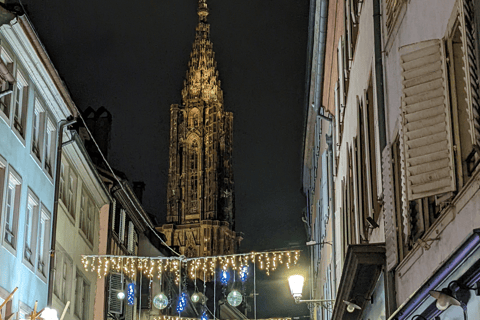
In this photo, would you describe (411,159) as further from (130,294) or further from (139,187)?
(139,187)

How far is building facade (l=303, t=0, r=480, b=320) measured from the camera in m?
6.54

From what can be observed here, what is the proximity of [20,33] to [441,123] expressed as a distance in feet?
48.1

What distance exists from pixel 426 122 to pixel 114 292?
27.5m

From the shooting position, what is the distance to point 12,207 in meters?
20.2

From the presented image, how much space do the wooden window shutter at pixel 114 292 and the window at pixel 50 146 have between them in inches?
355

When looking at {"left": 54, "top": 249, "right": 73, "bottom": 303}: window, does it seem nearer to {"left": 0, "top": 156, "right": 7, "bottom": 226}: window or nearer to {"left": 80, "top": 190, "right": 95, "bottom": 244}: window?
{"left": 80, "top": 190, "right": 95, "bottom": 244}: window

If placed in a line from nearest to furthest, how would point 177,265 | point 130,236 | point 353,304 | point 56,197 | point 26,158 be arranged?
point 353,304 → point 26,158 → point 56,197 → point 177,265 → point 130,236

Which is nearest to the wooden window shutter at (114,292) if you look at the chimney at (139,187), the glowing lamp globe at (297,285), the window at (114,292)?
the window at (114,292)

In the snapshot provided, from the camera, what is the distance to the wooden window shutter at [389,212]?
32.0 feet

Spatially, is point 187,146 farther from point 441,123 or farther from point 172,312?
point 441,123

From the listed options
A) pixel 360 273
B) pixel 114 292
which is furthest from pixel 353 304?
pixel 114 292

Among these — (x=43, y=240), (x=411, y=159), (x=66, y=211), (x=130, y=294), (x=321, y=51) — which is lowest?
(x=411, y=159)

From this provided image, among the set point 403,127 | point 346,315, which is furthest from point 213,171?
point 403,127

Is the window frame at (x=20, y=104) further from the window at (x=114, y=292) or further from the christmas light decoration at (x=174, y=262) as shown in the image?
the window at (x=114, y=292)
